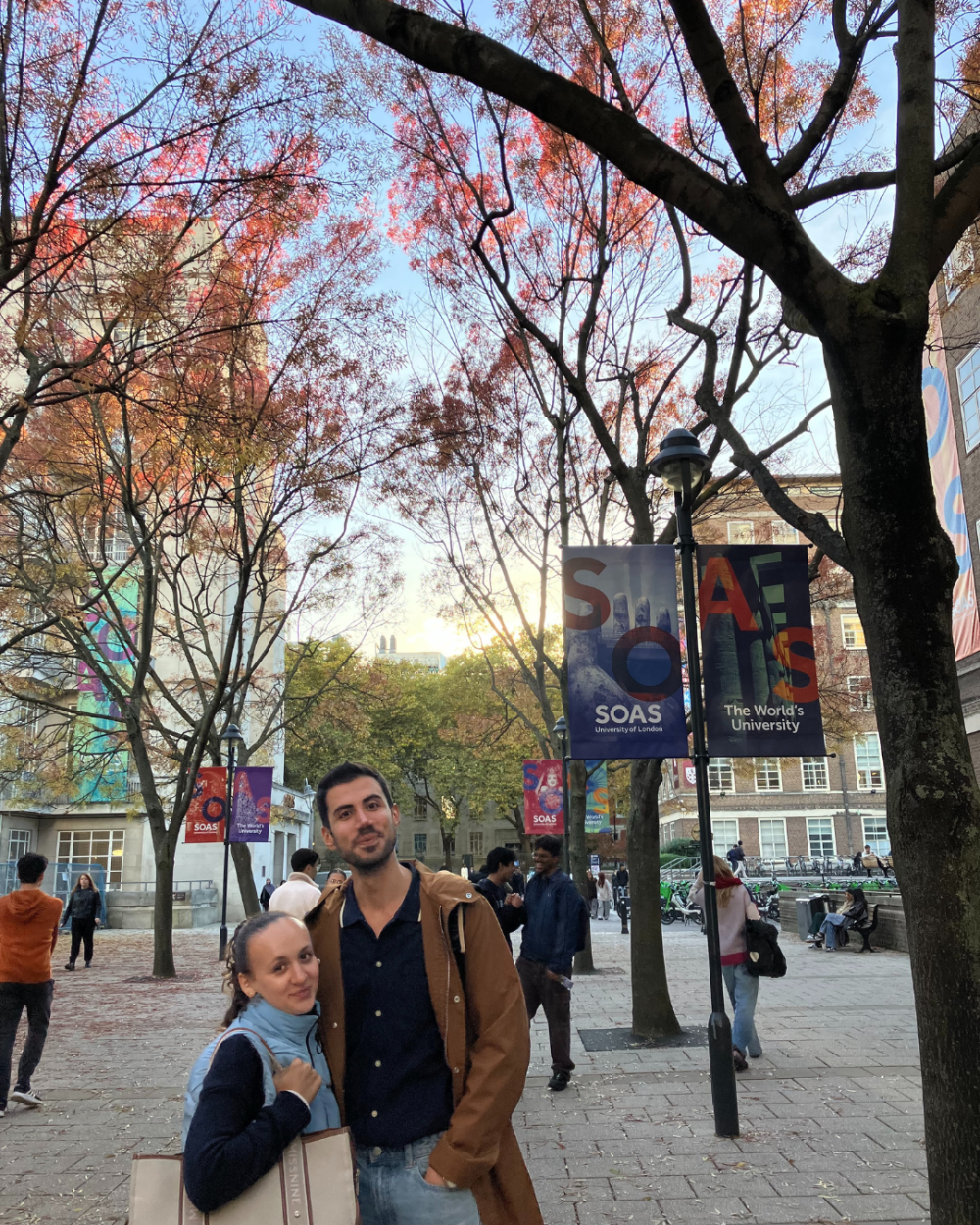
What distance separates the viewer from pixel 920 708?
400 cm

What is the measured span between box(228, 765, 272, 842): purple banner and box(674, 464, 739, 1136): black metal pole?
13.0 meters

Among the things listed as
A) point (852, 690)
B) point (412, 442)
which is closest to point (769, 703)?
point (412, 442)

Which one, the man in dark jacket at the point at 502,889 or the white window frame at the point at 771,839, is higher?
the man in dark jacket at the point at 502,889

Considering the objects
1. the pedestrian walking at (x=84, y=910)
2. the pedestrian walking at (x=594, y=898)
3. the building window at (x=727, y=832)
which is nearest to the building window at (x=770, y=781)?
the building window at (x=727, y=832)

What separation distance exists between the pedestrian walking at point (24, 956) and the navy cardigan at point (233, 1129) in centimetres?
569

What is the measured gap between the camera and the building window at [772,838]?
5666 centimetres

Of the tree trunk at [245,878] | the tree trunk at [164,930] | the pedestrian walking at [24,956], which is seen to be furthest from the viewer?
the tree trunk at [245,878]

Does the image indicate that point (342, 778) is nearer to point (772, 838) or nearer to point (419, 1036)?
point (419, 1036)

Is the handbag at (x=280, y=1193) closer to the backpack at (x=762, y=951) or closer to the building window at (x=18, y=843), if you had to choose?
the backpack at (x=762, y=951)


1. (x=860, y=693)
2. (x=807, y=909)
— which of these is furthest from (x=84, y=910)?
(x=860, y=693)

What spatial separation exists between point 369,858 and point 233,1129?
693mm

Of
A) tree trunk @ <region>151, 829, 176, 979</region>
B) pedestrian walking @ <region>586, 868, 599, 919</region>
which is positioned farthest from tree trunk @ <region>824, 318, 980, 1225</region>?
pedestrian walking @ <region>586, 868, 599, 919</region>

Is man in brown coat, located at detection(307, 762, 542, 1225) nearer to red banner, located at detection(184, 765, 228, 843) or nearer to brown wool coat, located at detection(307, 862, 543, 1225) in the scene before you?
brown wool coat, located at detection(307, 862, 543, 1225)

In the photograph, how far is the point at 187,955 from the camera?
73.4ft
